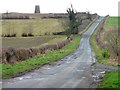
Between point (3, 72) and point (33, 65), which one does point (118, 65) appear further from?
point (3, 72)

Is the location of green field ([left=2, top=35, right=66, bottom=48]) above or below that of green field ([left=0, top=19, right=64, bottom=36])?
below

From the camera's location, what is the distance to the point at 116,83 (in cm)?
2389

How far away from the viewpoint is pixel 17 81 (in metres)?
25.9

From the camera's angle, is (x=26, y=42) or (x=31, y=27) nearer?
(x=26, y=42)

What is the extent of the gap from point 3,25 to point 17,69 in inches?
3721

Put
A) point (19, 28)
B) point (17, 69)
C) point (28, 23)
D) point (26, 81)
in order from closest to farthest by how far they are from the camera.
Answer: point (26, 81) < point (17, 69) < point (19, 28) < point (28, 23)

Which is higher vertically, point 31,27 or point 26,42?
point 31,27

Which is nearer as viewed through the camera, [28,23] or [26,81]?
[26,81]

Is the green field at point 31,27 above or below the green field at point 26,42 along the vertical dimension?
above

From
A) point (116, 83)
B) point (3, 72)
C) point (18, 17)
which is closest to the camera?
point (116, 83)

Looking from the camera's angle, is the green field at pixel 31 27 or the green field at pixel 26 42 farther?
the green field at pixel 31 27

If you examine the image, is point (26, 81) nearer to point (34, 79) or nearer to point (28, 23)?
point (34, 79)

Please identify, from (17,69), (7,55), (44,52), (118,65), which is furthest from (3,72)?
(44,52)

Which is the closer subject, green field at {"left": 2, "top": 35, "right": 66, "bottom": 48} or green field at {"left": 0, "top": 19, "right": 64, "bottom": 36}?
green field at {"left": 2, "top": 35, "right": 66, "bottom": 48}
